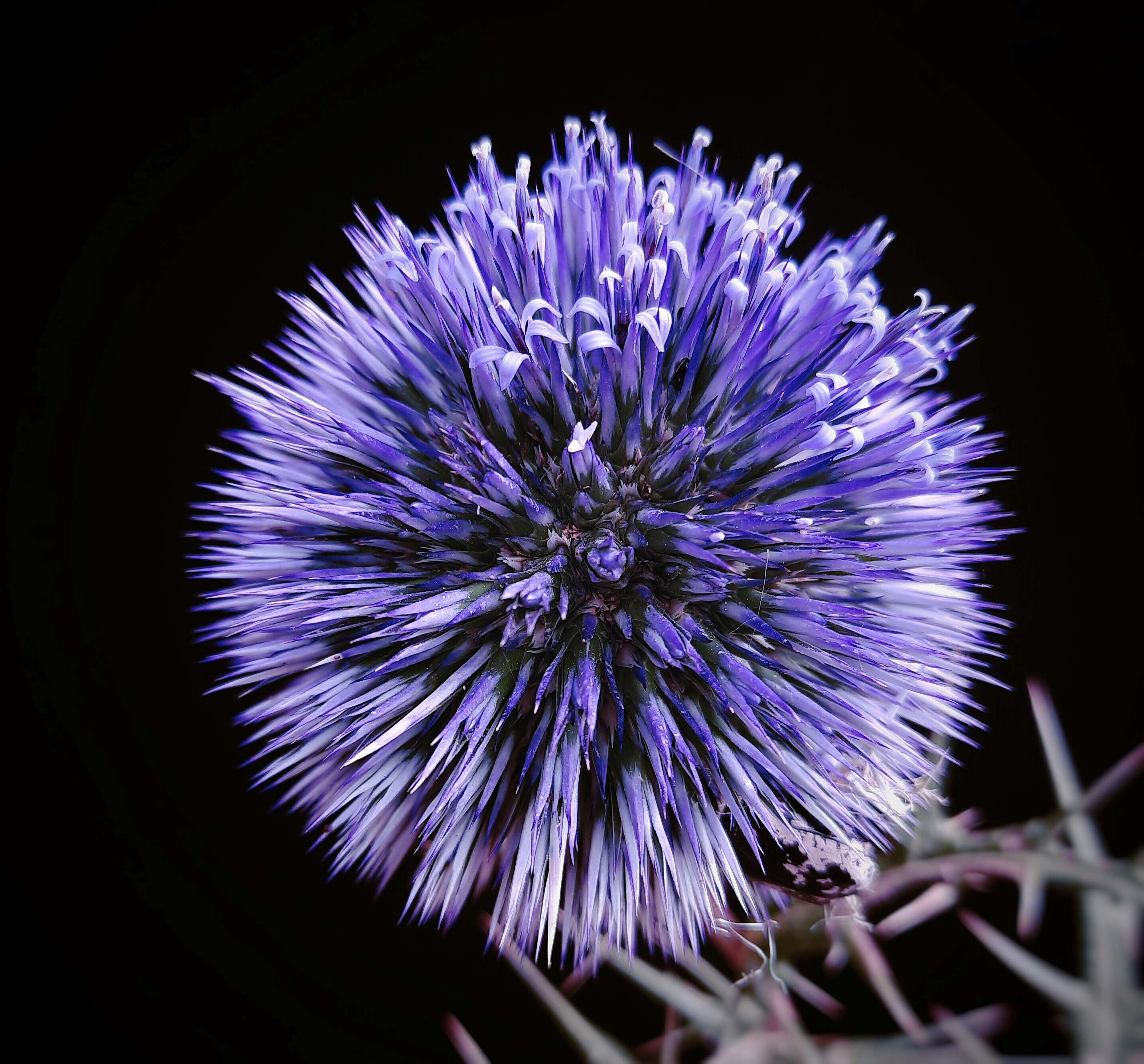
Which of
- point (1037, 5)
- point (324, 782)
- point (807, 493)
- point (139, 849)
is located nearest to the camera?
point (807, 493)

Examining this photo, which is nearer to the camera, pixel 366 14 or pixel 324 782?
pixel 324 782

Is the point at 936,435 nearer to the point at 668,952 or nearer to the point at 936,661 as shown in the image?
the point at 936,661

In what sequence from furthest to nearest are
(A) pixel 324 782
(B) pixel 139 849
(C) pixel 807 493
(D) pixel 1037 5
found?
(B) pixel 139 849
(D) pixel 1037 5
(A) pixel 324 782
(C) pixel 807 493

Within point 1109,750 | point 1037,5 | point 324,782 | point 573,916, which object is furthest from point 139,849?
point 1037,5

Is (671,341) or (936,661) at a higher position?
(671,341)

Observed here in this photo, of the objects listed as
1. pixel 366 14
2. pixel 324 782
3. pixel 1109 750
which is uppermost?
pixel 366 14

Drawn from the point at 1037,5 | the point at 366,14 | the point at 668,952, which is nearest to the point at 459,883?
the point at 668,952

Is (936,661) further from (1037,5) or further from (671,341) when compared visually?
(1037,5)
